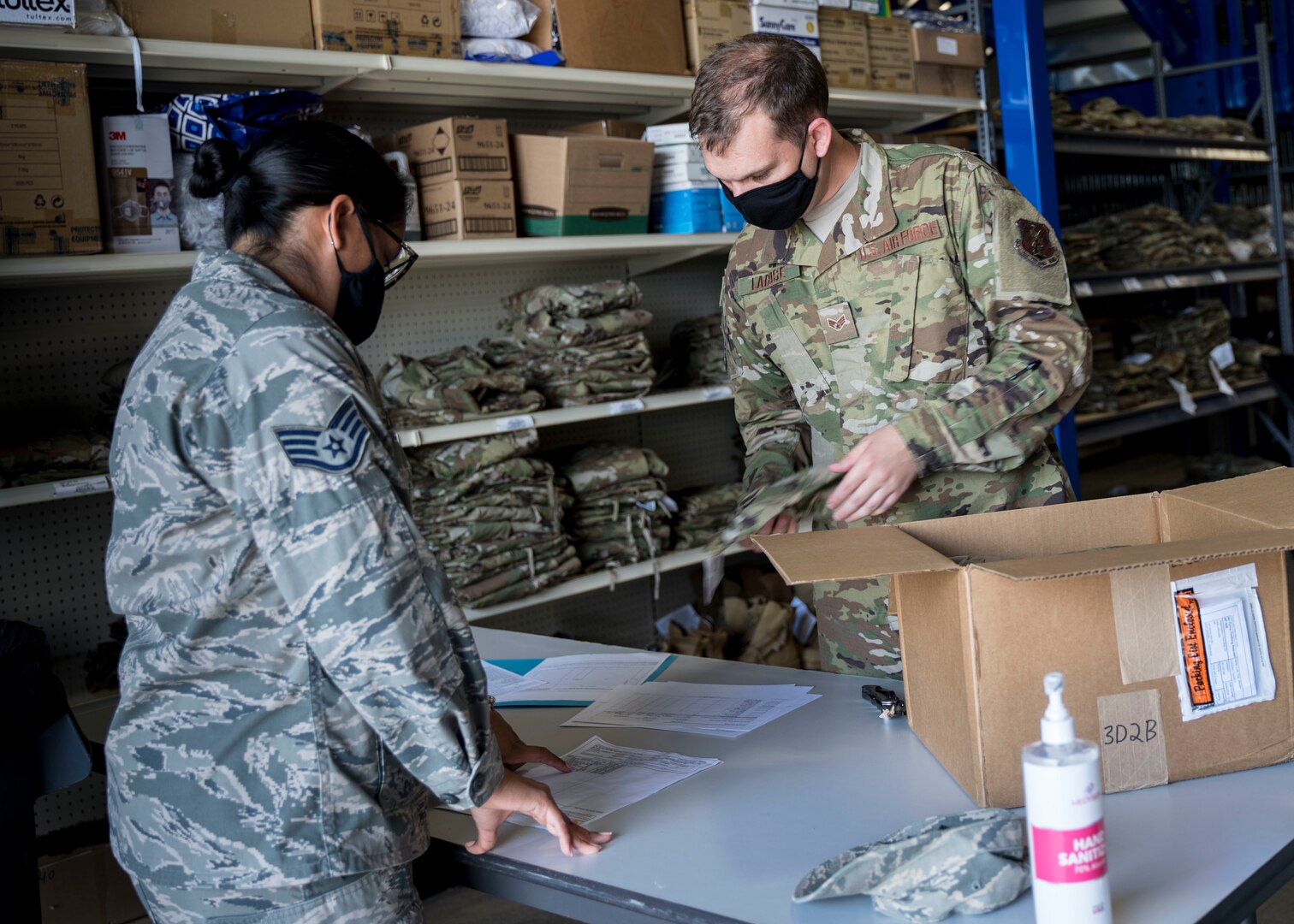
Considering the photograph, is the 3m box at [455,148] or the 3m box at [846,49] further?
the 3m box at [846,49]

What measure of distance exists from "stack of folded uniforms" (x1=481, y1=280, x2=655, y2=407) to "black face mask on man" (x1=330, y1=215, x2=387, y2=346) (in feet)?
6.70

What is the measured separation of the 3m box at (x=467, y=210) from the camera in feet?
10.9

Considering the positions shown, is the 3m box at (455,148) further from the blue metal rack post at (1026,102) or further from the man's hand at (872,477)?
the blue metal rack post at (1026,102)

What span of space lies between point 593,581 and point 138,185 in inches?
70.0

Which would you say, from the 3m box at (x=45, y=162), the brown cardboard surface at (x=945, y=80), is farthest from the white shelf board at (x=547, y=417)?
the brown cardboard surface at (x=945, y=80)

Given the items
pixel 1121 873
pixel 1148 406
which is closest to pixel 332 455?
pixel 1121 873

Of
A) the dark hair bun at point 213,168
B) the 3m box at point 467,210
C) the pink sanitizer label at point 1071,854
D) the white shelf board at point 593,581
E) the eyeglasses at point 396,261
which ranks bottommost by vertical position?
the white shelf board at point 593,581

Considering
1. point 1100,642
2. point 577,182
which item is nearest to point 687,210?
point 577,182

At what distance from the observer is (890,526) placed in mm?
1580

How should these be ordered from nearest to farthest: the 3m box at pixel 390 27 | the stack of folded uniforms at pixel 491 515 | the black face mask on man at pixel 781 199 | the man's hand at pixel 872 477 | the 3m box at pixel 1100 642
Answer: the 3m box at pixel 1100 642 → the man's hand at pixel 872 477 → the black face mask on man at pixel 781 199 → the 3m box at pixel 390 27 → the stack of folded uniforms at pixel 491 515

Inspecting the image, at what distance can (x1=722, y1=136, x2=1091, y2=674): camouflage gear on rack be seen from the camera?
6.51ft

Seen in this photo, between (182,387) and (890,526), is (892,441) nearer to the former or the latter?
(890,526)

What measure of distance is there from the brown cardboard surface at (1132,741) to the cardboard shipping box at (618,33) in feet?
8.68

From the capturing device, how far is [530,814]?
142 cm
